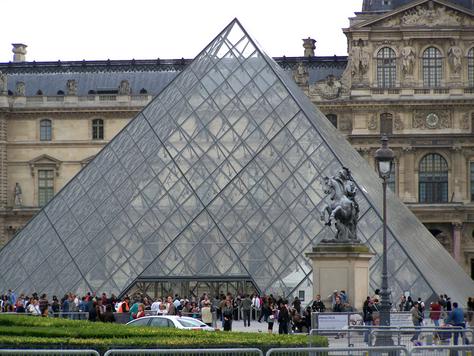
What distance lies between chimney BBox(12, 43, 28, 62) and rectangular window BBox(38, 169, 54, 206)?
8.17m

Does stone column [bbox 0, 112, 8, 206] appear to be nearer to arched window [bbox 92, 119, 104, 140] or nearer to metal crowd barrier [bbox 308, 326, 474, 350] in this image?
arched window [bbox 92, 119, 104, 140]

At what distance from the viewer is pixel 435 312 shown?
2914cm

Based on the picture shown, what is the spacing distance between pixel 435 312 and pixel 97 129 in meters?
40.7

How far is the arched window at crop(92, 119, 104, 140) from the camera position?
68.2 m

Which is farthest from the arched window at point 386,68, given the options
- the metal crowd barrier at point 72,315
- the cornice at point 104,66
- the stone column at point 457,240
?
the metal crowd barrier at point 72,315

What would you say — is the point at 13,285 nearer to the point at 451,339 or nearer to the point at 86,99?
the point at 451,339

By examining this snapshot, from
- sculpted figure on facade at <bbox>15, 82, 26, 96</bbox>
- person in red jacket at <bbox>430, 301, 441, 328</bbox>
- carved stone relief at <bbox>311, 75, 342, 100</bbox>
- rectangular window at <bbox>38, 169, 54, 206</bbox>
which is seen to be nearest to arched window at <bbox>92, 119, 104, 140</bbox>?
rectangular window at <bbox>38, 169, 54, 206</bbox>

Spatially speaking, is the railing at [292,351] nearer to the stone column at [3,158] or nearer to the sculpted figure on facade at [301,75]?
the sculpted figure on facade at [301,75]

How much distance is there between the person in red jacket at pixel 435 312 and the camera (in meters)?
28.8

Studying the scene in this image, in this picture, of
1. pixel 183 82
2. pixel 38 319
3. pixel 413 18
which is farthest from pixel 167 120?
pixel 413 18

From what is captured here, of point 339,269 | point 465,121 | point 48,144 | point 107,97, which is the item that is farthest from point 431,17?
point 339,269

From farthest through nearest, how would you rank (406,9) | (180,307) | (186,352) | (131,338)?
1. (406,9)
2. (180,307)
3. (131,338)
4. (186,352)

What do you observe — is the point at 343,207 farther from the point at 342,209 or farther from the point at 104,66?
the point at 104,66

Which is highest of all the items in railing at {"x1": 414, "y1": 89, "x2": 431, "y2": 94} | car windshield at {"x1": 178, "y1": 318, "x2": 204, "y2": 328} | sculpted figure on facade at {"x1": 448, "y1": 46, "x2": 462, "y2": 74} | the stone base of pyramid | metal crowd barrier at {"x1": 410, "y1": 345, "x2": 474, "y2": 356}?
sculpted figure on facade at {"x1": 448, "y1": 46, "x2": 462, "y2": 74}
